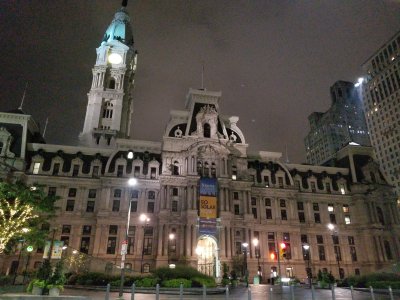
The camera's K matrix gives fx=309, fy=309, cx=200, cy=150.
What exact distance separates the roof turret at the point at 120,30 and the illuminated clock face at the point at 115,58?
615 centimetres

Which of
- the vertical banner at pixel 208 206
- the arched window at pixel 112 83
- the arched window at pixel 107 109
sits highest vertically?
the arched window at pixel 112 83

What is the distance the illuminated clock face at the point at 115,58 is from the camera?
9274 centimetres

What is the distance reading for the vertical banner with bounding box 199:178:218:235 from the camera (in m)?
51.9

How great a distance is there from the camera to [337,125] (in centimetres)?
15588

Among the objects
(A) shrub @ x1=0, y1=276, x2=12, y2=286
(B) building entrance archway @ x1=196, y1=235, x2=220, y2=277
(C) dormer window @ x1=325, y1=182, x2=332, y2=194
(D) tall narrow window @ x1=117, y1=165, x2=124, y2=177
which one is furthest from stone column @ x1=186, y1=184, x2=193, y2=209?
(C) dormer window @ x1=325, y1=182, x2=332, y2=194

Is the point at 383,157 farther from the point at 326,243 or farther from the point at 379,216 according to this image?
the point at 326,243

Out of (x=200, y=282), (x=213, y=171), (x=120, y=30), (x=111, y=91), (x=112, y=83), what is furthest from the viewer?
(x=120, y=30)

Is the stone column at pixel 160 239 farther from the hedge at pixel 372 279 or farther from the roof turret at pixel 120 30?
the roof turret at pixel 120 30

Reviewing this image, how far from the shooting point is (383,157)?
384 ft

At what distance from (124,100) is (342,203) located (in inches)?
2529

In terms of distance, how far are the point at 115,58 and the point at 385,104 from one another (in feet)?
332

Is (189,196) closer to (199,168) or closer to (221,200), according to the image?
(221,200)

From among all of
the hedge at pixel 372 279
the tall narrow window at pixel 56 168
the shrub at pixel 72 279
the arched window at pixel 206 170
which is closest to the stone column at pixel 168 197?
the arched window at pixel 206 170

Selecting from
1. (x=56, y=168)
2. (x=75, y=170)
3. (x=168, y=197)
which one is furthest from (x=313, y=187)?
(x=56, y=168)
